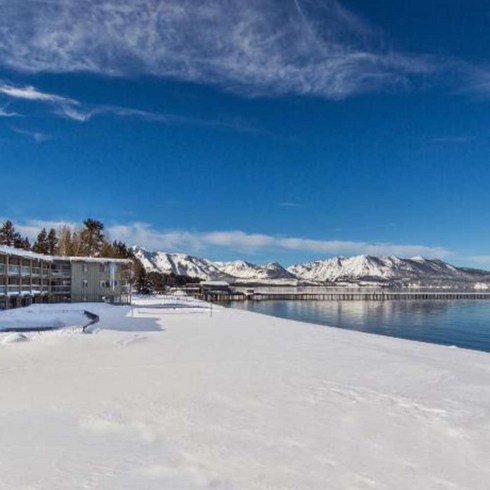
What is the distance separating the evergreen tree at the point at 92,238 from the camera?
80750 mm

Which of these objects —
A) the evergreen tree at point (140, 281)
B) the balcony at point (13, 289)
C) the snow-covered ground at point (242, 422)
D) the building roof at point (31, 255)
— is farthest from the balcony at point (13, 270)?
the evergreen tree at point (140, 281)

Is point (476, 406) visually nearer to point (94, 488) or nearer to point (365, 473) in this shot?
point (365, 473)

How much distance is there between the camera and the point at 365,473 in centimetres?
556

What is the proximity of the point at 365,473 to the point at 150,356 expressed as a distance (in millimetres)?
10651

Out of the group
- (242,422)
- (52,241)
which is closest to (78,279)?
(52,241)

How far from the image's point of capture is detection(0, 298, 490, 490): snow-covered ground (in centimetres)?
548

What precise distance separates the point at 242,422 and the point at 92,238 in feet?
265

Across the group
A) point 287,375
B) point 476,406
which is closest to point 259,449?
point 476,406

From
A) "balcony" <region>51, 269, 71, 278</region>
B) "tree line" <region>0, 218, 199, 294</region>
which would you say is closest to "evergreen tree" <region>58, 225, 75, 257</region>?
"tree line" <region>0, 218, 199, 294</region>

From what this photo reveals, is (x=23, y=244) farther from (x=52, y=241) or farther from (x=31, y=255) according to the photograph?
(x=31, y=255)

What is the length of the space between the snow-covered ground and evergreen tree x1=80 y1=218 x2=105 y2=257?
68.6 meters

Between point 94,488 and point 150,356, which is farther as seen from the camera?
point 150,356

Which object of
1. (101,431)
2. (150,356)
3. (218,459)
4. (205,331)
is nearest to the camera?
(218,459)

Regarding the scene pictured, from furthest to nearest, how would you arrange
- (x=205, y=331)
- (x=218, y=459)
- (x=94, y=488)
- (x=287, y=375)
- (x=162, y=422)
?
(x=205, y=331) < (x=287, y=375) < (x=162, y=422) < (x=218, y=459) < (x=94, y=488)
